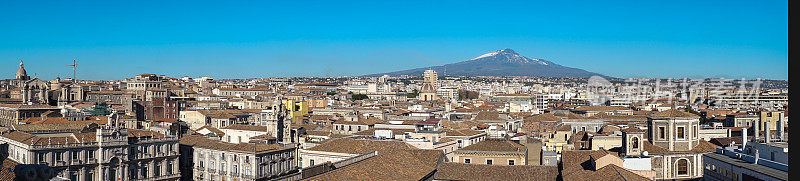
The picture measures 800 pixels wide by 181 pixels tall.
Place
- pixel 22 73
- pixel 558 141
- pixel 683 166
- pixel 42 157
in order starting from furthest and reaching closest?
pixel 22 73 < pixel 558 141 < pixel 42 157 < pixel 683 166

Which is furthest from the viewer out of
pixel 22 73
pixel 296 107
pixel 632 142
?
pixel 22 73

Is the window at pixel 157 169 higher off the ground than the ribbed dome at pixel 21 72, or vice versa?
the ribbed dome at pixel 21 72

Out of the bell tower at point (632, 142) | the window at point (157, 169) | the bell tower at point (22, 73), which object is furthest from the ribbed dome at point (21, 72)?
the bell tower at point (632, 142)

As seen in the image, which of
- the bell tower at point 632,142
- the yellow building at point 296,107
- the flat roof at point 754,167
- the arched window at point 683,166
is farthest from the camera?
the yellow building at point 296,107

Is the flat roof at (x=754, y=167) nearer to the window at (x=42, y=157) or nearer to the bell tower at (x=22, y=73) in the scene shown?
the window at (x=42, y=157)

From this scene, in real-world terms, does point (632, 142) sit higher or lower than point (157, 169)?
higher

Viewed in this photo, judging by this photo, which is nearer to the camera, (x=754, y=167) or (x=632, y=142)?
(x=754, y=167)

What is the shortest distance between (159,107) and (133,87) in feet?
119

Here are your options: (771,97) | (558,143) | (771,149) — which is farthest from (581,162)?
(771,97)

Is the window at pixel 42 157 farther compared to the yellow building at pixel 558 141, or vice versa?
Result: the yellow building at pixel 558 141

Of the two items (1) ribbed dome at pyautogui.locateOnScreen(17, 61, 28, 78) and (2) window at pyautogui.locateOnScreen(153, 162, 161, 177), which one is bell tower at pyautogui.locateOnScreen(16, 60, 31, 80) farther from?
(2) window at pyautogui.locateOnScreen(153, 162, 161, 177)

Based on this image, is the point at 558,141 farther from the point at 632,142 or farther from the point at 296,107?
the point at 296,107

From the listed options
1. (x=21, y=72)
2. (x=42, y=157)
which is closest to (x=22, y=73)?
(x=21, y=72)
